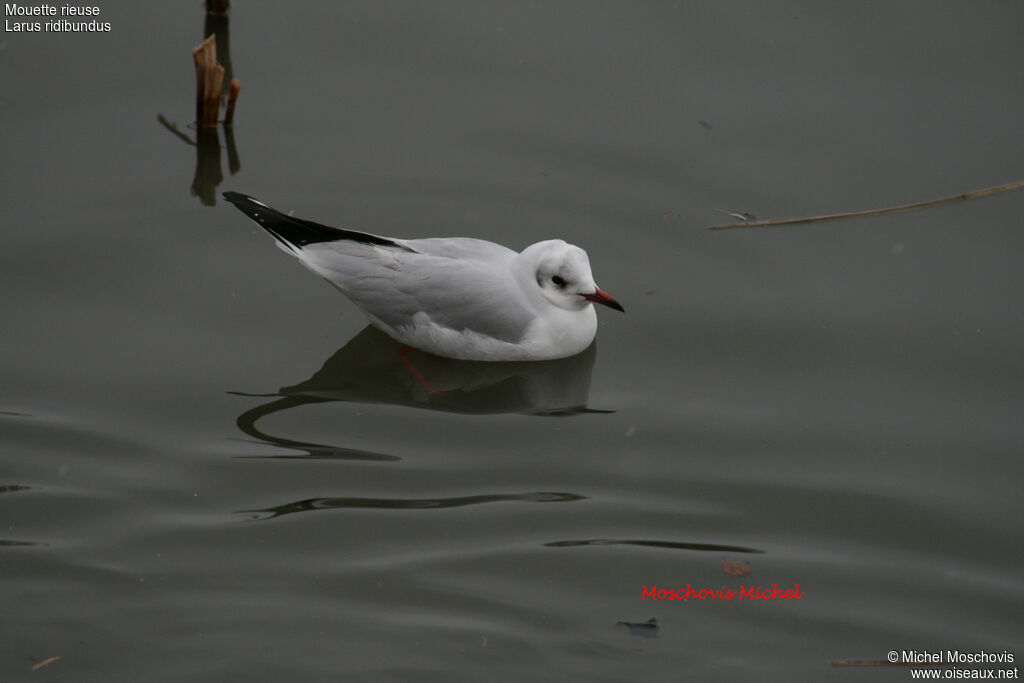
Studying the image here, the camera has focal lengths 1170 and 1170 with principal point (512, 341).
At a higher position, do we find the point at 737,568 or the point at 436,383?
the point at 436,383

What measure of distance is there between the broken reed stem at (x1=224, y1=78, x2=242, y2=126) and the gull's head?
7.99 feet

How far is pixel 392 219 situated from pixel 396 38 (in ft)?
6.71

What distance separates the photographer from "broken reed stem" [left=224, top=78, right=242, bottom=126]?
24.3 ft

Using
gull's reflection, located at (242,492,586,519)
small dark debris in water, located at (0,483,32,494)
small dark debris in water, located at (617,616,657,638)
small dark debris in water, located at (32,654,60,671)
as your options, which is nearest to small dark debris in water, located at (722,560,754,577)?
small dark debris in water, located at (617,616,657,638)

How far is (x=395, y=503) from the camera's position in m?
5.09

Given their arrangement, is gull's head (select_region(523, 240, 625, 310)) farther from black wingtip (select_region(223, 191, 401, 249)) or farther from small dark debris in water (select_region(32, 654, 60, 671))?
small dark debris in water (select_region(32, 654, 60, 671))

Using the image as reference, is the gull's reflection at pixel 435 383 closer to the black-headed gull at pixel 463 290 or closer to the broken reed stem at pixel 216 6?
the black-headed gull at pixel 463 290

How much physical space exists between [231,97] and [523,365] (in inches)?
109

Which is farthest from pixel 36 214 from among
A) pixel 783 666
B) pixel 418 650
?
pixel 783 666

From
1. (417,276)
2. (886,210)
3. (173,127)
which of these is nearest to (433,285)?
(417,276)

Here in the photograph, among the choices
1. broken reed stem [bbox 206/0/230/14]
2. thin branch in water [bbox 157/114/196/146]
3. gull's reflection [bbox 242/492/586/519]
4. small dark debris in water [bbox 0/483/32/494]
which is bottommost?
gull's reflection [bbox 242/492/586/519]

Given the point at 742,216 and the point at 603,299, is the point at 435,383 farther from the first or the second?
the point at 742,216

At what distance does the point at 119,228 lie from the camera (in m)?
6.78

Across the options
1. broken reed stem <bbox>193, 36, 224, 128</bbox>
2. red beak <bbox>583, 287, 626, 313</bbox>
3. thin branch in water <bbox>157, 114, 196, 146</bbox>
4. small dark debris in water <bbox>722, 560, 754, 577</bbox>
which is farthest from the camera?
thin branch in water <bbox>157, 114, 196, 146</bbox>
